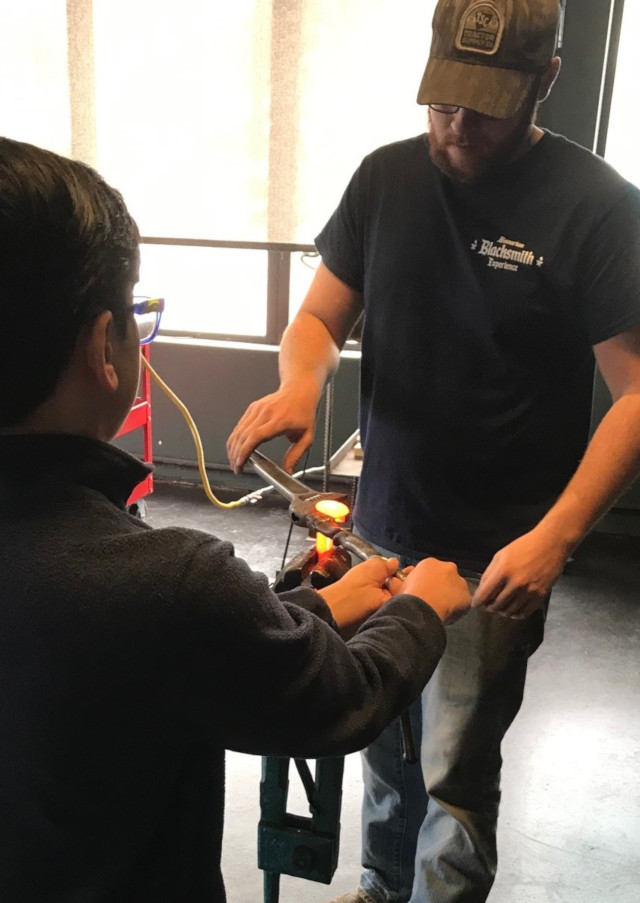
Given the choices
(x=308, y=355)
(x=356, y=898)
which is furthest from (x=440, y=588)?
(x=356, y=898)

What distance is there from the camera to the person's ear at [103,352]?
0.64 m

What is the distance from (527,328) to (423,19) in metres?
2.24

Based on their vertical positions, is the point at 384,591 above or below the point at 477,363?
below

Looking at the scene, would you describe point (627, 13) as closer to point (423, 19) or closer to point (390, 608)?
point (423, 19)

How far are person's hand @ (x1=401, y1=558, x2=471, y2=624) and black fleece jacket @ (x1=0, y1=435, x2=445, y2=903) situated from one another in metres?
0.19

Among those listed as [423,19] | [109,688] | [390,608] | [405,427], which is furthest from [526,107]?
[423,19]

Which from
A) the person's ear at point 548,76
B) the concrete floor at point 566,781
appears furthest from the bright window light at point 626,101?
the person's ear at point 548,76

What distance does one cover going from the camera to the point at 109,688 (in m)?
0.61

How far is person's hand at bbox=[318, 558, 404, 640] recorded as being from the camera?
907mm

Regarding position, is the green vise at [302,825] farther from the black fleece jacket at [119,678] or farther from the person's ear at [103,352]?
the person's ear at [103,352]

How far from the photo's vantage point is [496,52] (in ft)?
3.78

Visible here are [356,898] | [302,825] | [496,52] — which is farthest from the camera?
[356,898]

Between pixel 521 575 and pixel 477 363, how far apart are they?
333 mm

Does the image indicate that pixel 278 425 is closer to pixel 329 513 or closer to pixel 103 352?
pixel 329 513
